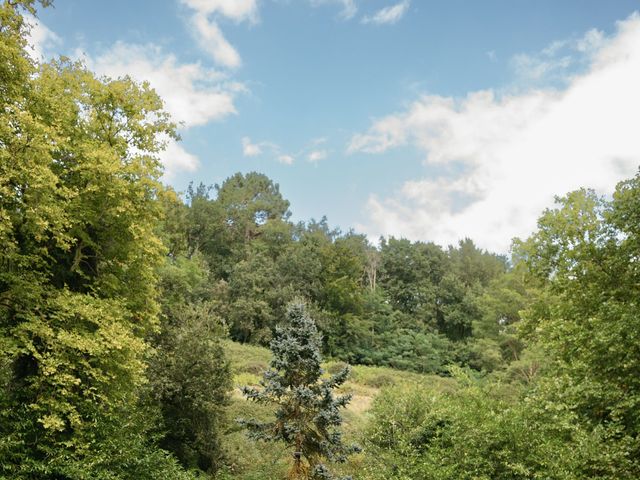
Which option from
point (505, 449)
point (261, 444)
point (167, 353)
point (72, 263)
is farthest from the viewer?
point (261, 444)

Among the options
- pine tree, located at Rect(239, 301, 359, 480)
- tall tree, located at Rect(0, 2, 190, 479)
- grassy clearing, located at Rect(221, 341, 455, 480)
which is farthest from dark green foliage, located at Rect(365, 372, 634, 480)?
tall tree, located at Rect(0, 2, 190, 479)

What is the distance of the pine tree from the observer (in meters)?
13.5

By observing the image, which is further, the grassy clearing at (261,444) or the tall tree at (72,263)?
the grassy clearing at (261,444)

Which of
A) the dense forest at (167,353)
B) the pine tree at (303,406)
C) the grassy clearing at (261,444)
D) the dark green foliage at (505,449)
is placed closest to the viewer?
the dark green foliage at (505,449)

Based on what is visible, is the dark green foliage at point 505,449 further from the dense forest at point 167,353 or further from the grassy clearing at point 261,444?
the grassy clearing at point 261,444

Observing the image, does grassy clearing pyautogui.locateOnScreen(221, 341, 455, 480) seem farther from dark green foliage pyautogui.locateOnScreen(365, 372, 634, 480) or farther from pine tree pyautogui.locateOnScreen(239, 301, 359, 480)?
dark green foliage pyautogui.locateOnScreen(365, 372, 634, 480)

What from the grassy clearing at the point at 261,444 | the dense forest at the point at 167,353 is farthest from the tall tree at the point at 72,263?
the grassy clearing at the point at 261,444

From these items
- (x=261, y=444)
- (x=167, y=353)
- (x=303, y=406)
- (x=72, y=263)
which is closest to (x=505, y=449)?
(x=303, y=406)

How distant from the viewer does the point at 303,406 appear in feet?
45.4

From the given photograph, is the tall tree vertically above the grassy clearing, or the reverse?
the tall tree

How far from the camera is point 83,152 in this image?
1220 centimetres

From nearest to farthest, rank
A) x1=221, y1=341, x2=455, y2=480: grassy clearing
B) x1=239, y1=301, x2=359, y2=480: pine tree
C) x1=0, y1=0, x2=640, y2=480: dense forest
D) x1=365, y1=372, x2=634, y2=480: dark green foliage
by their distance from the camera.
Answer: x1=365, y1=372, x2=634, y2=480: dark green foliage < x1=0, y1=0, x2=640, y2=480: dense forest < x1=239, y1=301, x2=359, y2=480: pine tree < x1=221, y1=341, x2=455, y2=480: grassy clearing

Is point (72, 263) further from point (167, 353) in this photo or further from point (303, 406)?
point (303, 406)

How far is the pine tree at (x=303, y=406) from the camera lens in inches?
531
